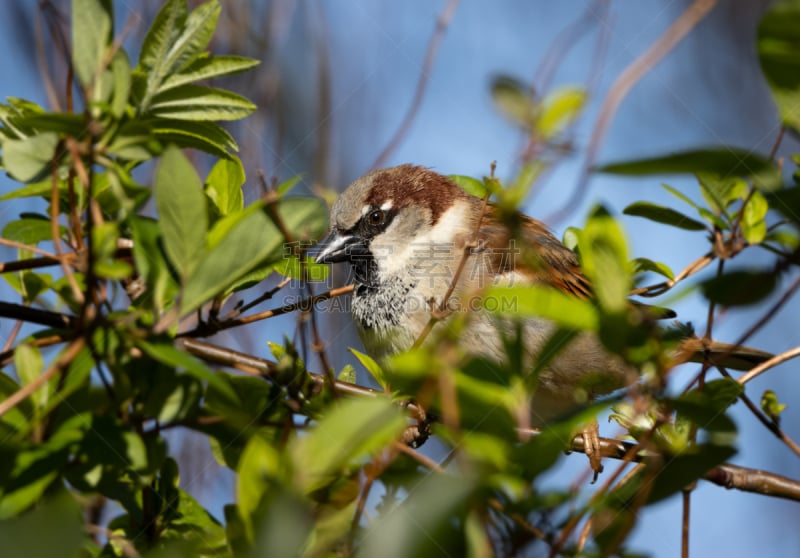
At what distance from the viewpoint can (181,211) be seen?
812 mm

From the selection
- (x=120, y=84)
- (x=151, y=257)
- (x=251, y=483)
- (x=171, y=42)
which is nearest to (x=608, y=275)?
(x=251, y=483)

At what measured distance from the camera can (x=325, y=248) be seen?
101 inches

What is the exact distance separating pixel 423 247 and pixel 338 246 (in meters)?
0.26

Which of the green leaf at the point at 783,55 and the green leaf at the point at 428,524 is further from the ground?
the green leaf at the point at 783,55

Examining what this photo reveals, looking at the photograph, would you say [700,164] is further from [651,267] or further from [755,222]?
[651,267]

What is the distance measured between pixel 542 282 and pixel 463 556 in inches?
76.4

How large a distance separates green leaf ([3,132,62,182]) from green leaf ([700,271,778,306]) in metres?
0.70

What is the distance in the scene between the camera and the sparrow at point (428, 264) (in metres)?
2.26

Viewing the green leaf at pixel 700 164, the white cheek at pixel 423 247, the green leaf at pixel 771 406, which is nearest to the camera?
the green leaf at pixel 700 164

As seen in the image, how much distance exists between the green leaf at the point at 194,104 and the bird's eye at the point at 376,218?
4.91 ft

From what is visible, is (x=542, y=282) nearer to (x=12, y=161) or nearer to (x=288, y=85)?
(x=12, y=161)

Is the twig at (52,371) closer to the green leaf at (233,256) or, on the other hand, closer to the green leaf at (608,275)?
the green leaf at (233,256)

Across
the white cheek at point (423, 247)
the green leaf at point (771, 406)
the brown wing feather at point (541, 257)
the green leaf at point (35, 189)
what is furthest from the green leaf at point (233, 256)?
the white cheek at point (423, 247)

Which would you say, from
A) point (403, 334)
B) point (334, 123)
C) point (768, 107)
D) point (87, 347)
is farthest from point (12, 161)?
point (768, 107)
